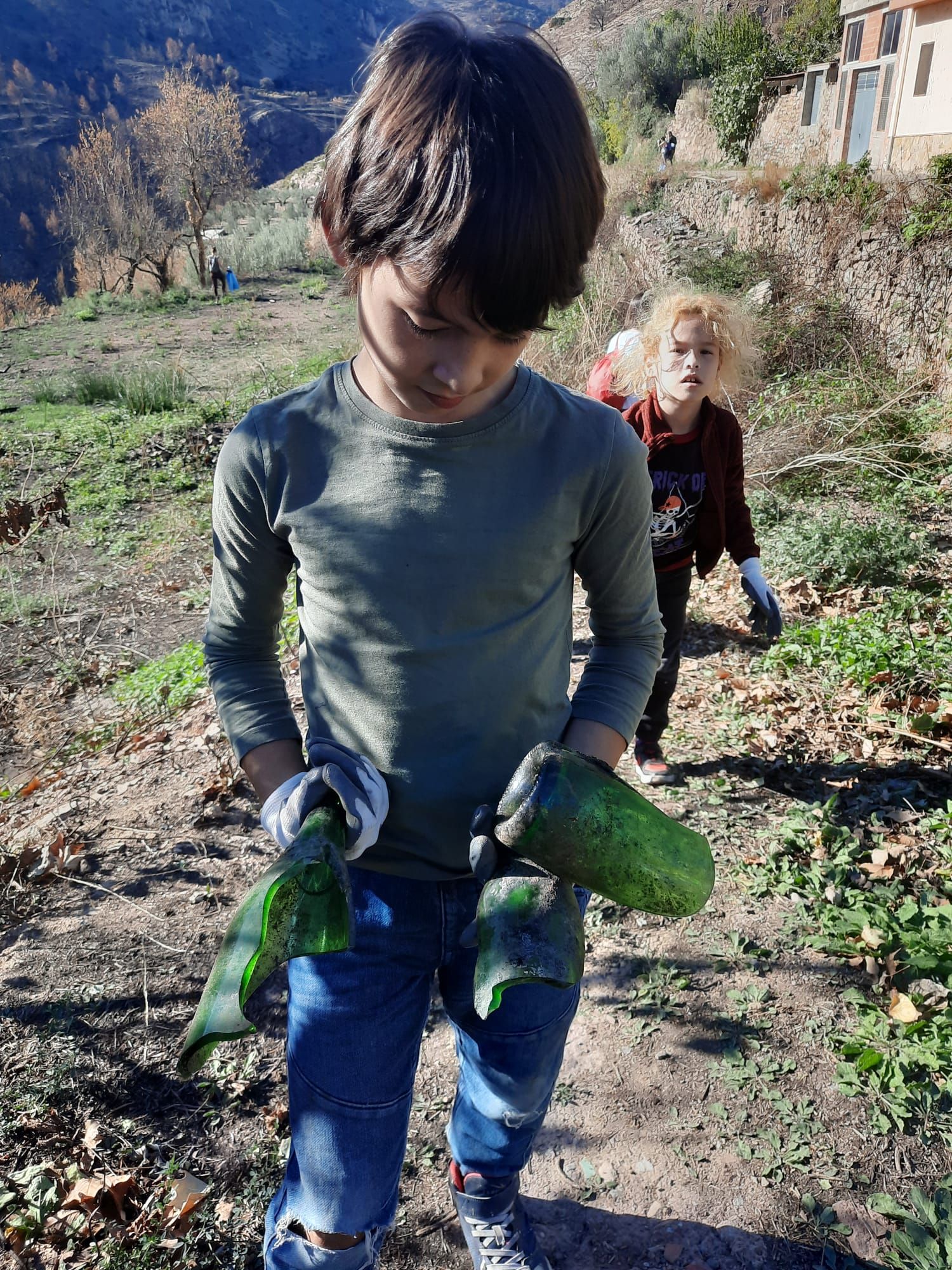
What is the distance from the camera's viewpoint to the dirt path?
1920mm

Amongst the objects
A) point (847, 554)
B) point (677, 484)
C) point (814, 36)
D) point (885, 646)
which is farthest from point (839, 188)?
point (814, 36)

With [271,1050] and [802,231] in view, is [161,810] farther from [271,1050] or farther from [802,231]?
[802,231]

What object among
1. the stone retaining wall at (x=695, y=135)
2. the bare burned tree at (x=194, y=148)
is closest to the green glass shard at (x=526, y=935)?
the stone retaining wall at (x=695, y=135)

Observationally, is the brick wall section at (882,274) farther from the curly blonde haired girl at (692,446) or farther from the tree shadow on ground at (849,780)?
the curly blonde haired girl at (692,446)

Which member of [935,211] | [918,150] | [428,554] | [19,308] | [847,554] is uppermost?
[918,150]

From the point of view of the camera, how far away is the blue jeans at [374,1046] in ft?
4.02

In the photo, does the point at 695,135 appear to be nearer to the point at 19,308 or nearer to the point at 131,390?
the point at 131,390

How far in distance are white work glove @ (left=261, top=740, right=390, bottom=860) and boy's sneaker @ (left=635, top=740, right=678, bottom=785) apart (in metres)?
2.33

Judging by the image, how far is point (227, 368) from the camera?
12.4 metres

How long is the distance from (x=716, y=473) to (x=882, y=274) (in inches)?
270

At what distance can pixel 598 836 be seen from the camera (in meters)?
1.12

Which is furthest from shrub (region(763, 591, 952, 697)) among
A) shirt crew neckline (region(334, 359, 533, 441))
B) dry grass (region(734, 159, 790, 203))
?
dry grass (region(734, 159, 790, 203))

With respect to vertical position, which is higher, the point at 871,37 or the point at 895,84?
the point at 871,37

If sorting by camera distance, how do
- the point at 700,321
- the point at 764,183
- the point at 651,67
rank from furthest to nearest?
the point at 651,67 → the point at 764,183 → the point at 700,321
